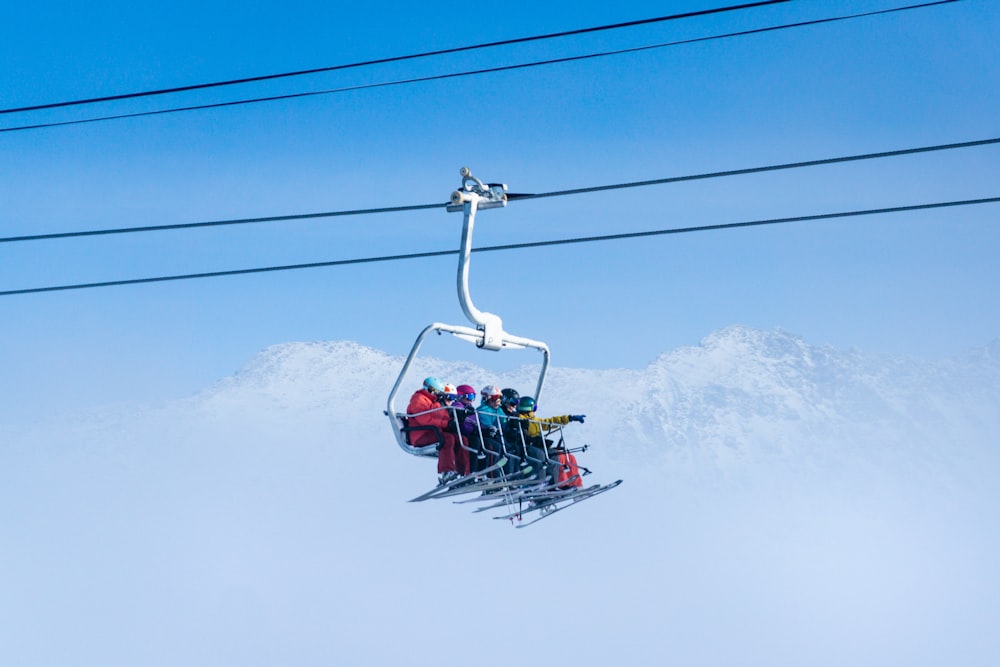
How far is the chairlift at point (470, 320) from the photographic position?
73.8 feet

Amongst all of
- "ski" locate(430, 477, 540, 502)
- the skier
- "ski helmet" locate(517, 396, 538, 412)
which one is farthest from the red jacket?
"ski helmet" locate(517, 396, 538, 412)

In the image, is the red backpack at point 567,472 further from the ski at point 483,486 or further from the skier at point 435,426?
the skier at point 435,426

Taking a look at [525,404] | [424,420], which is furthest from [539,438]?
[424,420]

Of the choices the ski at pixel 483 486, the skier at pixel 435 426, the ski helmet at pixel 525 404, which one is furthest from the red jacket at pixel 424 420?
the ski helmet at pixel 525 404

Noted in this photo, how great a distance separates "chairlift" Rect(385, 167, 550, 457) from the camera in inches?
886

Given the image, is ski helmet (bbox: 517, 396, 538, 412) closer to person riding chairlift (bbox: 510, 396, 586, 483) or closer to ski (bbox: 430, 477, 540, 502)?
person riding chairlift (bbox: 510, 396, 586, 483)

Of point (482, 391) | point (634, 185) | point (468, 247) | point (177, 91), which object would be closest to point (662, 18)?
point (634, 185)

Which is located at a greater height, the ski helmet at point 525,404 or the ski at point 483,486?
the ski helmet at point 525,404

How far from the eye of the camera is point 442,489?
23.0 meters

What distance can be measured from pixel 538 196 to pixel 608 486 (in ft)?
14.2

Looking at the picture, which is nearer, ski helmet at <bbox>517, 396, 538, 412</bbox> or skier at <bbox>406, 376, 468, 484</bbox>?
skier at <bbox>406, 376, 468, 484</bbox>

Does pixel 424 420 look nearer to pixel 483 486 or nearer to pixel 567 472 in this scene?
pixel 483 486

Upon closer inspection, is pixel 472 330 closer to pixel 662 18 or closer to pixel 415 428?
pixel 415 428

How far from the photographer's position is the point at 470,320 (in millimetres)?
22969
